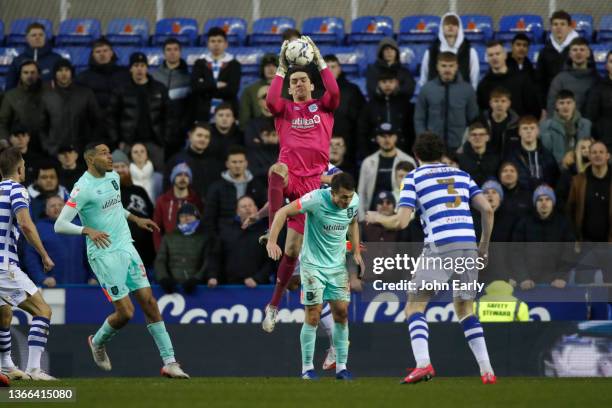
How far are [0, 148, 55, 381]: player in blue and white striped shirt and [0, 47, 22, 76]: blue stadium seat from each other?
9184 mm

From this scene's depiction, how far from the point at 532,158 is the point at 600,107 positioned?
151cm

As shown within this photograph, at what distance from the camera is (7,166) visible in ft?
39.0

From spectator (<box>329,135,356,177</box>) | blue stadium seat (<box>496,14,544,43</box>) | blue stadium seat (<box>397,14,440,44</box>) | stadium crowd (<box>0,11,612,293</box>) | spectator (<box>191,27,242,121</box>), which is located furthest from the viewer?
blue stadium seat (<box>397,14,440,44</box>)

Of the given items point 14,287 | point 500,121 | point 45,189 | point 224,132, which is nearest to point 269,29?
point 224,132

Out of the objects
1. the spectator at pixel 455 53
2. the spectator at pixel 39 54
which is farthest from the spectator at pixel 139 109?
the spectator at pixel 455 53

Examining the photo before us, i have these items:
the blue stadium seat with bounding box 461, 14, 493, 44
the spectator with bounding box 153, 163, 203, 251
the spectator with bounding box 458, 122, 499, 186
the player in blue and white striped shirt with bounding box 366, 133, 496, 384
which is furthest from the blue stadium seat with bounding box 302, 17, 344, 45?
the player in blue and white striped shirt with bounding box 366, 133, 496, 384

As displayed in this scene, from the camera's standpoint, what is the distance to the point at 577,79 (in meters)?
17.1

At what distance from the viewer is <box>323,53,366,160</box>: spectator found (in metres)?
16.9

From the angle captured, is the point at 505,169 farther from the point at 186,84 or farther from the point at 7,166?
the point at 7,166

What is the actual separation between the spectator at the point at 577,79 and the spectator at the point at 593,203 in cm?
173

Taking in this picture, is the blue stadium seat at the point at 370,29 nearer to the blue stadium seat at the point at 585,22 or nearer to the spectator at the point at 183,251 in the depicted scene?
the blue stadium seat at the point at 585,22

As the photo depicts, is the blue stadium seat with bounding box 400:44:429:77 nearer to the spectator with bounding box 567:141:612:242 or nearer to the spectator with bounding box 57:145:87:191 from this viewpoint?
the spectator with bounding box 567:141:612:242

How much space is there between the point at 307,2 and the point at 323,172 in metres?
9.05

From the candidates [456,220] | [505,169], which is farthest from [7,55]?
[456,220]
